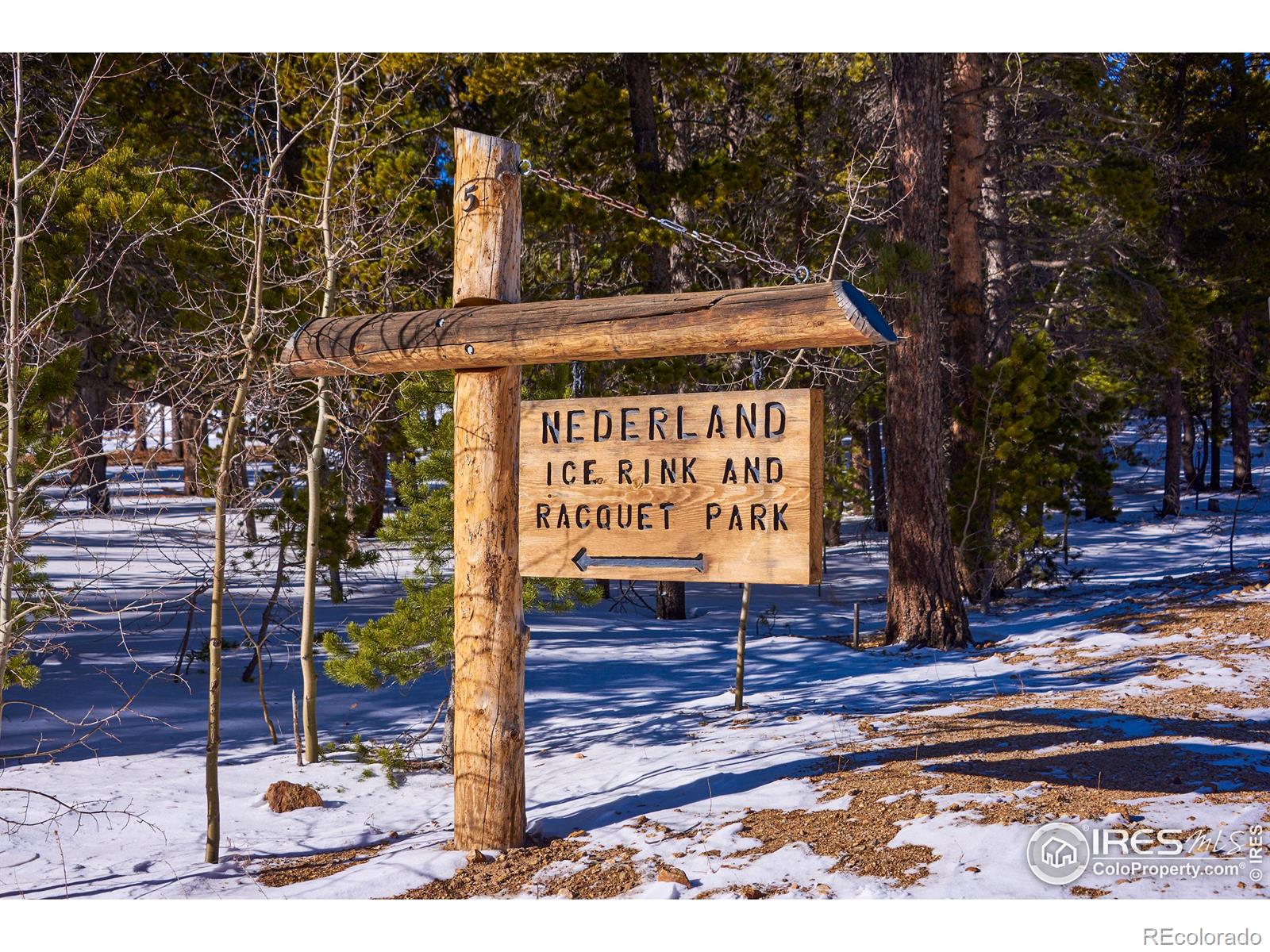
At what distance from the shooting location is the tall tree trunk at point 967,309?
11703mm

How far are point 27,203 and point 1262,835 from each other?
8756 millimetres

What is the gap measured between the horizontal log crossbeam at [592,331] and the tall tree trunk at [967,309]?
26.0 ft

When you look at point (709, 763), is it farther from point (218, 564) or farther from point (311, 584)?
point (218, 564)

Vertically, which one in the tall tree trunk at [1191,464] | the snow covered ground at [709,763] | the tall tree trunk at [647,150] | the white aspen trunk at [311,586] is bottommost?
the snow covered ground at [709,763]

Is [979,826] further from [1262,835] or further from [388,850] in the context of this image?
[388,850]

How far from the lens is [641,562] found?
4543 mm

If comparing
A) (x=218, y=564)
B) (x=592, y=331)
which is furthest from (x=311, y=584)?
(x=592, y=331)

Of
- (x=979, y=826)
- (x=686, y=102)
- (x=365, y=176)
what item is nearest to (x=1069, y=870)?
(x=979, y=826)

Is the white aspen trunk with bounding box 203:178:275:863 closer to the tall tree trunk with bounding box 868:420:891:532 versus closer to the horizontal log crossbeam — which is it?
the horizontal log crossbeam

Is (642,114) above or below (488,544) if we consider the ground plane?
above

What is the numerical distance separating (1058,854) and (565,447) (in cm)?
268

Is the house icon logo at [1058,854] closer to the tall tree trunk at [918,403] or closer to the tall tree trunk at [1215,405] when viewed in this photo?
the tall tree trunk at [918,403]

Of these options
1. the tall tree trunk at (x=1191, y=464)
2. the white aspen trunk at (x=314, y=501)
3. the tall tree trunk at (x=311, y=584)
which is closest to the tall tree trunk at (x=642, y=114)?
the white aspen trunk at (x=314, y=501)

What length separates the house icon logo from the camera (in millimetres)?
3990
